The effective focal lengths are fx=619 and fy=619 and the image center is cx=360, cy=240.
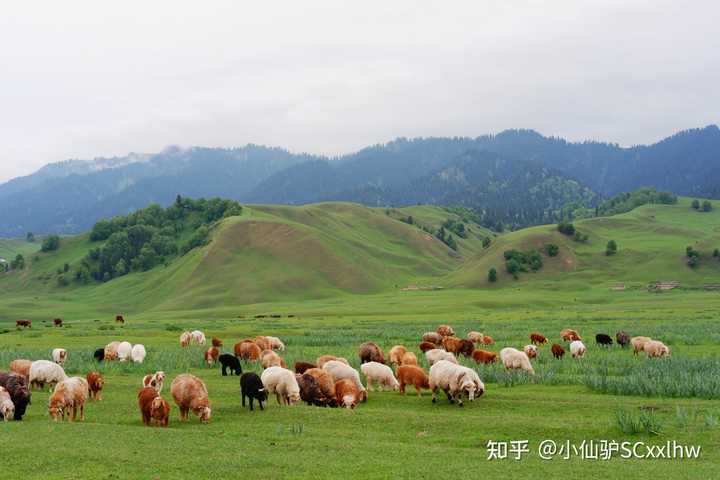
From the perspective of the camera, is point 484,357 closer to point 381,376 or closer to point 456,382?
point 381,376

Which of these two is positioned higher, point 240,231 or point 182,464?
point 240,231

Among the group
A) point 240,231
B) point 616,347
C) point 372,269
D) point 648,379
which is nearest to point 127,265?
point 240,231

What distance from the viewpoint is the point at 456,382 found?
2058 centimetres

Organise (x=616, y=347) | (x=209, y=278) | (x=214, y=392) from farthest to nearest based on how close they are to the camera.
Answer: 1. (x=209, y=278)
2. (x=616, y=347)
3. (x=214, y=392)

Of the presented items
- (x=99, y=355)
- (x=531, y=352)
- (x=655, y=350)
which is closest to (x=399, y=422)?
(x=531, y=352)

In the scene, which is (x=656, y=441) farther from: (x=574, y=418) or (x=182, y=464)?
(x=182, y=464)

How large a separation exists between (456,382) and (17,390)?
13695 mm

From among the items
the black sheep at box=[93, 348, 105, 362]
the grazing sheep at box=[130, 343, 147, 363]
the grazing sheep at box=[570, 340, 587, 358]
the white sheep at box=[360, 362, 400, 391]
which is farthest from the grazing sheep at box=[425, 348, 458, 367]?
the black sheep at box=[93, 348, 105, 362]

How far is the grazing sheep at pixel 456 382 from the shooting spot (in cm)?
2034

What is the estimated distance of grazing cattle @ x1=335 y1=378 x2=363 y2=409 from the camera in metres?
20.1

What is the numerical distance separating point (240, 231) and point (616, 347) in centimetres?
14176

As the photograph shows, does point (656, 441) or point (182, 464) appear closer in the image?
point (182, 464)

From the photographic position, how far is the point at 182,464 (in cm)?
1282

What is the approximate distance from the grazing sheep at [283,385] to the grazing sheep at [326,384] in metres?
0.81
